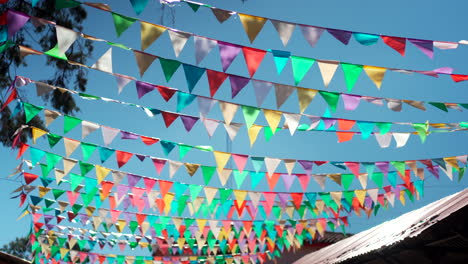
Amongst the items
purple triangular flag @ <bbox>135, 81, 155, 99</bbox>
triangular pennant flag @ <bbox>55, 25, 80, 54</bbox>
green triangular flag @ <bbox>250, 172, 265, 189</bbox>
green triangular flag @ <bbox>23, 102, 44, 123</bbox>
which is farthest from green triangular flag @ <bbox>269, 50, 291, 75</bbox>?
green triangular flag @ <bbox>23, 102, 44, 123</bbox>

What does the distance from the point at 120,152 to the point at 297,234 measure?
450 centimetres

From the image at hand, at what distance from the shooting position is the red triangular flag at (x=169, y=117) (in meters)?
4.88

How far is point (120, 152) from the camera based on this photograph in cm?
570

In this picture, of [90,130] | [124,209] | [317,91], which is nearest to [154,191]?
[124,209]

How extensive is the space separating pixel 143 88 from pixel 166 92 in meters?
0.21

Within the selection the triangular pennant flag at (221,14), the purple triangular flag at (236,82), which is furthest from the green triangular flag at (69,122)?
the triangular pennant flag at (221,14)

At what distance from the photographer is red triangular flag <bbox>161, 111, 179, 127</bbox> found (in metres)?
4.88

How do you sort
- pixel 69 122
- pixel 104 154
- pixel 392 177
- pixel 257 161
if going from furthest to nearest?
pixel 392 177 < pixel 104 154 < pixel 257 161 < pixel 69 122

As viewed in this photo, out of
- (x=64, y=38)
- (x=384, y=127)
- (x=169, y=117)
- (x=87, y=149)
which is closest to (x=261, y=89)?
(x=169, y=117)

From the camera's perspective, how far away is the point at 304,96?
4.16m

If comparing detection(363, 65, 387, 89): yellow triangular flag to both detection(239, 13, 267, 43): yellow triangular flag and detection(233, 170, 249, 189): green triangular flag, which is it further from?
detection(233, 170, 249, 189): green triangular flag

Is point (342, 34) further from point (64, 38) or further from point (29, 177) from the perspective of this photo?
point (29, 177)

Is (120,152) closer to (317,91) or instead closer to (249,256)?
(317,91)

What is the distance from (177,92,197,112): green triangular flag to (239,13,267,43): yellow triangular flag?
3.50 feet
